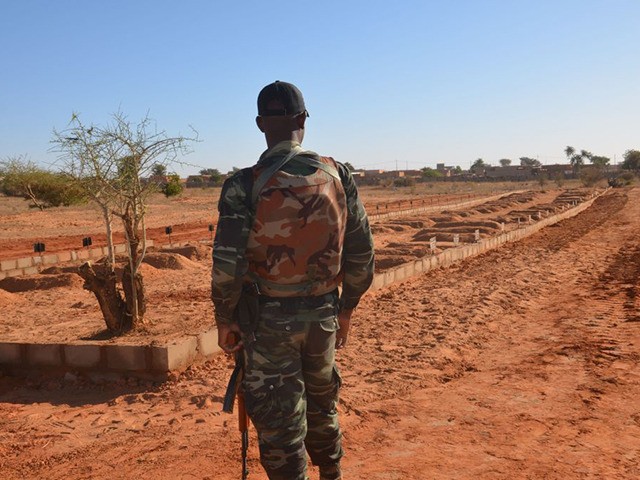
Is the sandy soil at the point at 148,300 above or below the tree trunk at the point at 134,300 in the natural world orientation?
below

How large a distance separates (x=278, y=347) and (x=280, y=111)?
0.97 metres

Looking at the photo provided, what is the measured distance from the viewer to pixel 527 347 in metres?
6.12

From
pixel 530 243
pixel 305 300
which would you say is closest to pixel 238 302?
pixel 305 300

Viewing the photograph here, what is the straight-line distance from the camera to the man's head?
8.75 ft

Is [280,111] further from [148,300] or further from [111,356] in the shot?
[148,300]

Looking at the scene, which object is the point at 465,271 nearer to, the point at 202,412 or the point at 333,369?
the point at 202,412

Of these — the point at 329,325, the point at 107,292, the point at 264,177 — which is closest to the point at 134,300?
the point at 107,292

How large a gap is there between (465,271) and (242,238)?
9.21 metres

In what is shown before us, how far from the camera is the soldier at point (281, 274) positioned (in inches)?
99.8

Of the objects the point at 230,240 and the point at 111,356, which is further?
the point at 111,356

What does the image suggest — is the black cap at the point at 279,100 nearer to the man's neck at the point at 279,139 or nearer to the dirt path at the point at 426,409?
the man's neck at the point at 279,139

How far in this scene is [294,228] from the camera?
2562mm

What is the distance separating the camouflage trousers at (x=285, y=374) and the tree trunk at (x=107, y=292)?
4.15 m

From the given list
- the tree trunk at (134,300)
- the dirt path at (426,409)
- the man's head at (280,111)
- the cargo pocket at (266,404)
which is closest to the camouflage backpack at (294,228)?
the man's head at (280,111)
